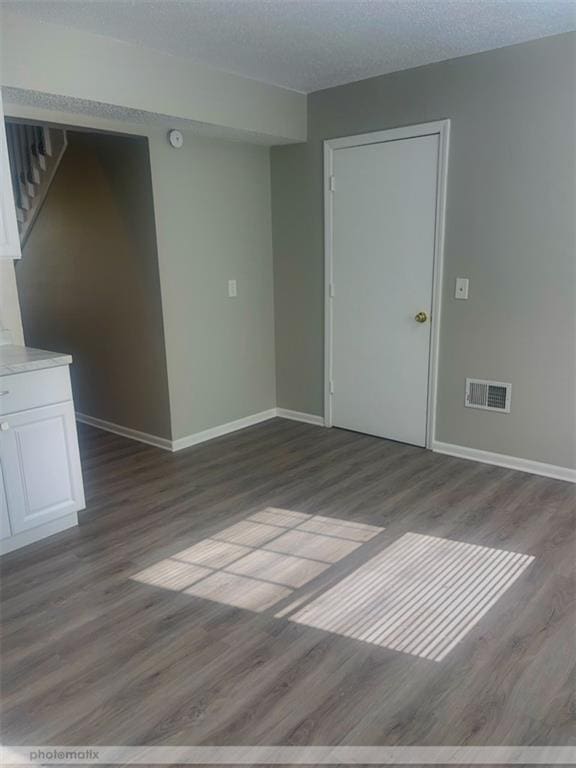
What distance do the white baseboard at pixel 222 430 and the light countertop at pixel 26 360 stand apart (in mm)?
1424

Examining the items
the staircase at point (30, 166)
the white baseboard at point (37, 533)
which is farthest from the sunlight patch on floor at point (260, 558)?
the staircase at point (30, 166)

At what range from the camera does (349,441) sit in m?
4.18

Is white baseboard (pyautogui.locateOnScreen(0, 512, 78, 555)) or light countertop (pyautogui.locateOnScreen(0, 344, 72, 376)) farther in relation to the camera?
white baseboard (pyautogui.locateOnScreen(0, 512, 78, 555))

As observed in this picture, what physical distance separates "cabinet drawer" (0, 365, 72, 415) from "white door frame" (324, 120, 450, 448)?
214 cm

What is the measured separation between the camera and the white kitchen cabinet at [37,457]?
2613 mm

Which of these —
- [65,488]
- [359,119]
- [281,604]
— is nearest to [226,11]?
[359,119]

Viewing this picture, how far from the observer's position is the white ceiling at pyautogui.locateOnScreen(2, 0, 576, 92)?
8.36 feet

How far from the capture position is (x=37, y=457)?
2.74 meters

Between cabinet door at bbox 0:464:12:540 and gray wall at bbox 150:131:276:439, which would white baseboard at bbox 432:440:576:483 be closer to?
gray wall at bbox 150:131:276:439

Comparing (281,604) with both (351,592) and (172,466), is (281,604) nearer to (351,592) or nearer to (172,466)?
(351,592)

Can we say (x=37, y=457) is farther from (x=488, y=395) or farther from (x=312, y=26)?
(x=488, y=395)

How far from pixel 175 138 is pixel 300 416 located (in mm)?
2318

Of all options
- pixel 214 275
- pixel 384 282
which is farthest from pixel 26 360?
pixel 384 282

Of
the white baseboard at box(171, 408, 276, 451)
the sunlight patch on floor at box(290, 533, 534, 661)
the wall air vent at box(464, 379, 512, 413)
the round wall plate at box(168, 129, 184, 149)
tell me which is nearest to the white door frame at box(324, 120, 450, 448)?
the wall air vent at box(464, 379, 512, 413)
